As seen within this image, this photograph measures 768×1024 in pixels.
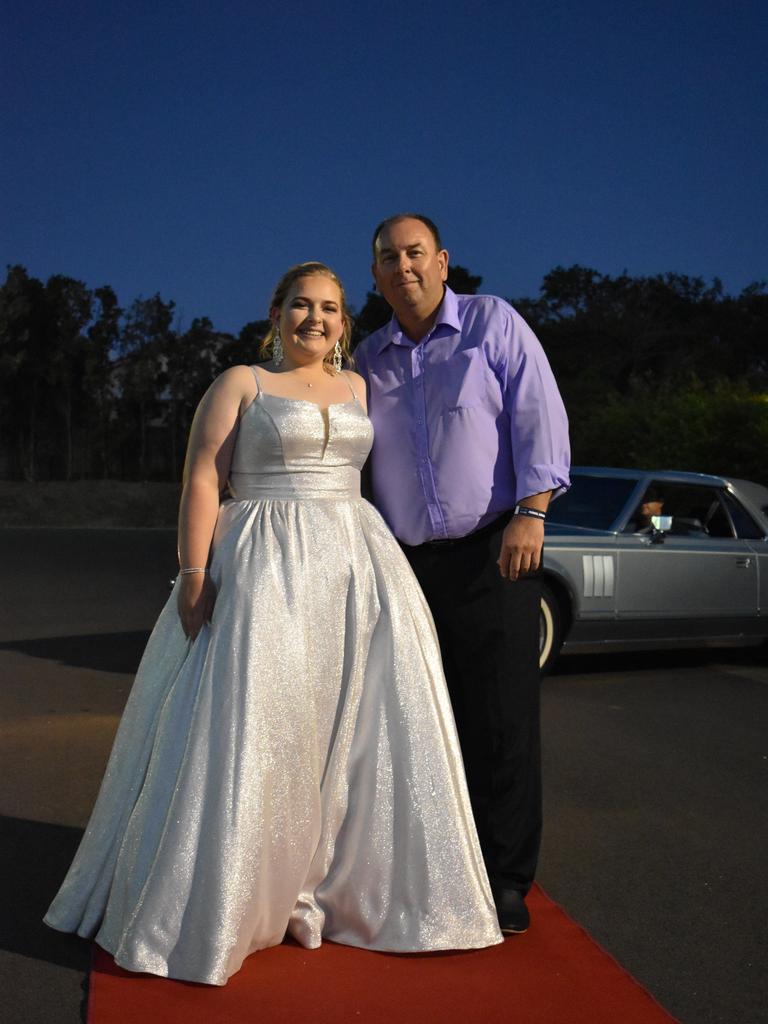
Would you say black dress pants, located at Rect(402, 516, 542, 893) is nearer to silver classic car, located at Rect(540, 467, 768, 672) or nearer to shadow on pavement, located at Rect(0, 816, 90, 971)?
shadow on pavement, located at Rect(0, 816, 90, 971)

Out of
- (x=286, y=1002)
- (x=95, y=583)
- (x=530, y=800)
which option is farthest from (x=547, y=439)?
(x=95, y=583)

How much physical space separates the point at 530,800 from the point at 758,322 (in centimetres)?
4307

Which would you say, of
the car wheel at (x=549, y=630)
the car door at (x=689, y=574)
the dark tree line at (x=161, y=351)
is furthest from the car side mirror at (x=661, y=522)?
the dark tree line at (x=161, y=351)

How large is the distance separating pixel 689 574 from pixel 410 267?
5204mm

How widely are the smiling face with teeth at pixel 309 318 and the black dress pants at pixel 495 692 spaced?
776 millimetres

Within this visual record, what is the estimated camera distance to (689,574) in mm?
8328

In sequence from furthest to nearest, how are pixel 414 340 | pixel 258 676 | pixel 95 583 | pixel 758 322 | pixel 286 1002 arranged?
pixel 758 322 < pixel 95 583 < pixel 414 340 < pixel 258 676 < pixel 286 1002

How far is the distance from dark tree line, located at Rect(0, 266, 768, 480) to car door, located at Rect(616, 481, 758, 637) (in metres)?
31.8

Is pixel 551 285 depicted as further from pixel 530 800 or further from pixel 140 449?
pixel 530 800

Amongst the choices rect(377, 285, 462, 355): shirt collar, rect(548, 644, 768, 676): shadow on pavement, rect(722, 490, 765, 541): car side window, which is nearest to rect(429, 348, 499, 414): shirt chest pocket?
rect(377, 285, 462, 355): shirt collar

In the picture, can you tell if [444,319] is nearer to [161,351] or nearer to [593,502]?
[593,502]

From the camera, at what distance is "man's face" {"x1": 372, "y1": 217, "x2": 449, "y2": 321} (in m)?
3.74

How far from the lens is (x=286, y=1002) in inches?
117

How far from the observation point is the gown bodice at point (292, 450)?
353cm
